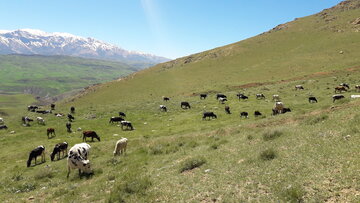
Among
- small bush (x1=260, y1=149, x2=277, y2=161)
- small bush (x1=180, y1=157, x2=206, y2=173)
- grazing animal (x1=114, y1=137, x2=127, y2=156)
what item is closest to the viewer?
small bush (x1=260, y1=149, x2=277, y2=161)

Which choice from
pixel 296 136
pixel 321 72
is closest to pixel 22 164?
pixel 296 136

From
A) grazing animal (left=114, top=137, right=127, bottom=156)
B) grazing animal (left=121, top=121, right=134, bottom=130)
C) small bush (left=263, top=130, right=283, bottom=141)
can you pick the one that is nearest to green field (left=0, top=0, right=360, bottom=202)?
small bush (left=263, top=130, right=283, bottom=141)

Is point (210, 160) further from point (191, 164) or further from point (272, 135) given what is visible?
point (272, 135)

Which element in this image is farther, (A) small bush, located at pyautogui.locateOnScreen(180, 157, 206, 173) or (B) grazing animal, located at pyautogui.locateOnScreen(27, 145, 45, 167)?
(B) grazing animal, located at pyautogui.locateOnScreen(27, 145, 45, 167)

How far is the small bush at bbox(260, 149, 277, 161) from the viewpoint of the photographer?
1096cm

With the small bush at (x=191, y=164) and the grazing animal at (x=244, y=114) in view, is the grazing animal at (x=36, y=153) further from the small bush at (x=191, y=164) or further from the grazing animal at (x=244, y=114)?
the grazing animal at (x=244, y=114)

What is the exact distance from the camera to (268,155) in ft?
36.1

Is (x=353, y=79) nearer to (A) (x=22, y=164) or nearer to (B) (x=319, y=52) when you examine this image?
(B) (x=319, y=52)

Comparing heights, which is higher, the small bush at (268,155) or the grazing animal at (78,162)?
the small bush at (268,155)

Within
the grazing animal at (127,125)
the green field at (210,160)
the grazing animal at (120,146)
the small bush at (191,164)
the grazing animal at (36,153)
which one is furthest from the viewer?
the grazing animal at (127,125)

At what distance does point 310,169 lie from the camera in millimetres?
8773

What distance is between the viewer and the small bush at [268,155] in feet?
36.0

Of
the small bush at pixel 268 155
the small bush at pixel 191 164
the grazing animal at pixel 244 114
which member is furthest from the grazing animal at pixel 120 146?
the grazing animal at pixel 244 114

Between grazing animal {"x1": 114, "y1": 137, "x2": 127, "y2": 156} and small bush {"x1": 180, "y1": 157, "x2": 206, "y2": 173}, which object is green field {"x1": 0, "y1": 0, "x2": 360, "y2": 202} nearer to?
small bush {"x1": 180, "y1": 157, "x2": 206, "y2": 173}
